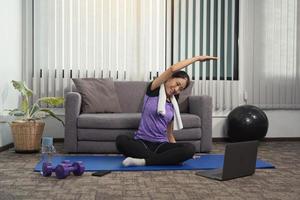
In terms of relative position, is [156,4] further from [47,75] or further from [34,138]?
[34,138]

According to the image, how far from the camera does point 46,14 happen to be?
526 cm

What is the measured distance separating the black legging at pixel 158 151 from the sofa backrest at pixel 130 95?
1391 millimetres

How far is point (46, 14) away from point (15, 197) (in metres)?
3.31

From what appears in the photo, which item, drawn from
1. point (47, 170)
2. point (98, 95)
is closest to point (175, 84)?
point (47, 170)

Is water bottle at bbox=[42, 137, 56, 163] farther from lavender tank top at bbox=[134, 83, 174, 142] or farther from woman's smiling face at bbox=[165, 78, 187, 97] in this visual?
woman's smiling face at bbox=[165, 78, 187, 97]

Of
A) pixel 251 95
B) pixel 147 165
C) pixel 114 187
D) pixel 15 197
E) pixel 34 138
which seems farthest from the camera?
pixel 251 95

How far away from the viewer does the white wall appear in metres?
4.40

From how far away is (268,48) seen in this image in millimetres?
5594

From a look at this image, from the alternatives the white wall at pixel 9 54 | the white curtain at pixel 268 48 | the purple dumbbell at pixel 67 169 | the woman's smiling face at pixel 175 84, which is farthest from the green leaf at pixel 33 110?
the white curtain at pixel 268 48

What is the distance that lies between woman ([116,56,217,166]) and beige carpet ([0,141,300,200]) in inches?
7.8

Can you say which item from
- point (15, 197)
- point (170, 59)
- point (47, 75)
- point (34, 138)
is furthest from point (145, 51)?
point (15, 197)

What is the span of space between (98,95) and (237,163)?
2140mm

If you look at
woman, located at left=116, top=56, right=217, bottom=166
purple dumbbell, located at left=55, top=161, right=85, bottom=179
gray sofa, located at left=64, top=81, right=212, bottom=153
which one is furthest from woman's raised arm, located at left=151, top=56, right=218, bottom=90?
purple dumbbell, located at left=55, top=161, right=85, bottom=179

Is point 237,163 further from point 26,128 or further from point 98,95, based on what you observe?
point 26,128
